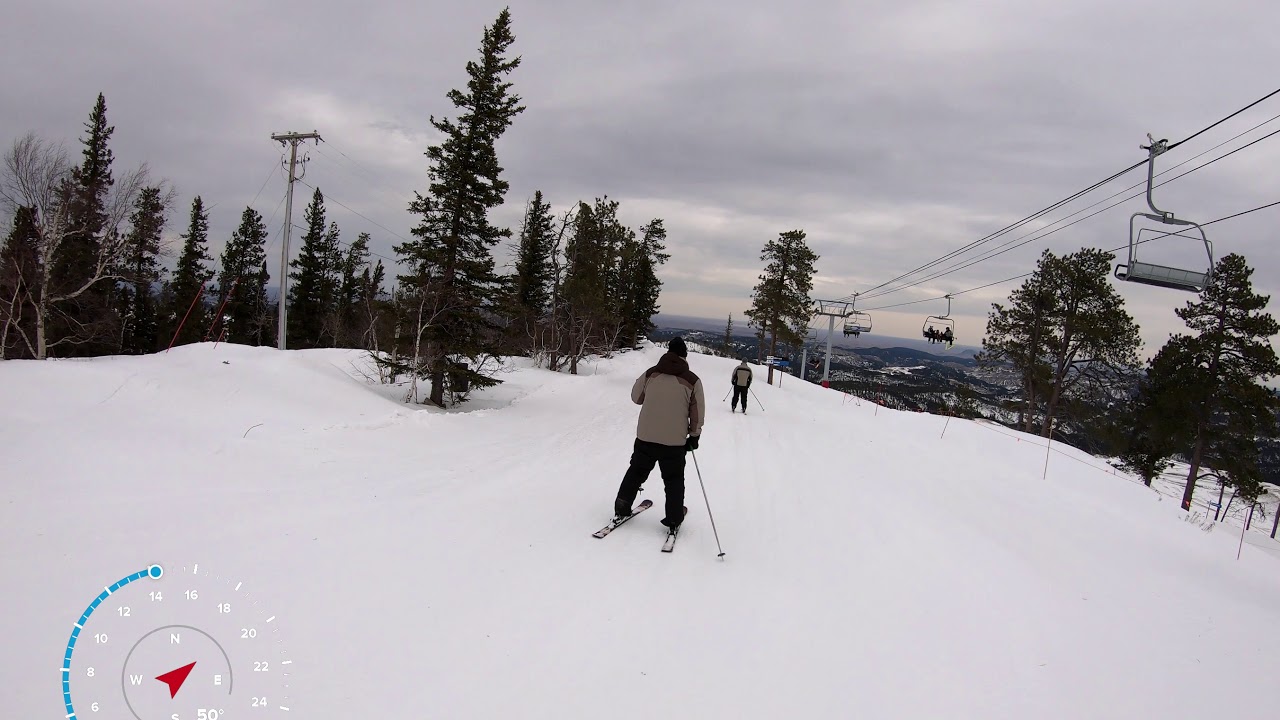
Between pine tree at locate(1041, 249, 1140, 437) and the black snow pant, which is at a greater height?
pine tree at locate(1041, 249, 1140, 437)

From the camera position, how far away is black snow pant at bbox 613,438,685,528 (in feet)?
16.4

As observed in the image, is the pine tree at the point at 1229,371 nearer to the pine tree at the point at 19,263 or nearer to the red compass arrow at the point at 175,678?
the red compass arrow at the point at 175,678

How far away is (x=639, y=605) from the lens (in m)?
3.71

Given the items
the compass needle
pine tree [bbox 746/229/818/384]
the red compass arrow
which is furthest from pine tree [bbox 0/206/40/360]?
pine tree [bbox 746/229/818/384]

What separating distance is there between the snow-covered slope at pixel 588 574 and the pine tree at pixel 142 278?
1589cm

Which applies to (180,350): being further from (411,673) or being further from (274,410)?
Result: (411,673)

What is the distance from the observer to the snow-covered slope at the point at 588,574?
2.89m

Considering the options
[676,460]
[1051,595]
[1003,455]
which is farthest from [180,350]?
[1003,455]

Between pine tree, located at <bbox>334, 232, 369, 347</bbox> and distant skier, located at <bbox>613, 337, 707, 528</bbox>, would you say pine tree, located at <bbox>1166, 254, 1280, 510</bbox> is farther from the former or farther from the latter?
pine tree, located at <bbox>334, 232, 369, 347</bbox>

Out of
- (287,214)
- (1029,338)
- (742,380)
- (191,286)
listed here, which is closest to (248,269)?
(191,286)

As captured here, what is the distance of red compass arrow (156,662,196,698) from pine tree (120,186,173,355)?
2418 centimetres

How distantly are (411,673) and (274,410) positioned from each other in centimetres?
793

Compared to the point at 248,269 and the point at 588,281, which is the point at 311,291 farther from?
the point at 588,281

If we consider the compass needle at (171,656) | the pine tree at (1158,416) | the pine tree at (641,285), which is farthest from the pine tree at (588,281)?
the pine tree at (1158,416)
